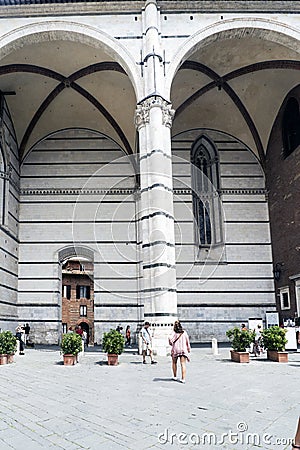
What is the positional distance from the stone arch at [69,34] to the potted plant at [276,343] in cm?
864

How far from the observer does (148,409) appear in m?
5.15

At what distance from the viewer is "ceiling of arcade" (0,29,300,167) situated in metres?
16.2

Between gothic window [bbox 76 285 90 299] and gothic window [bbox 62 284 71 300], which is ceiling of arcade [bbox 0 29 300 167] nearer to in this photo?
gothic window [bbox 62 284 71 300]

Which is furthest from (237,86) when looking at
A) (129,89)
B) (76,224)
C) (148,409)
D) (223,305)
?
(148,409)

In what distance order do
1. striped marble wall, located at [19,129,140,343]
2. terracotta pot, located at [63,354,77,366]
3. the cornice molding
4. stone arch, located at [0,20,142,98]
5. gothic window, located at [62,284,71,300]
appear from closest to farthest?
terracotta pot, located at [63,354,77,366] < stone arch, located at [0,20,142,98] < striped marble wall, located at [19,129,140,343] < the cornice molding < gothic window, located at [62,284,71,300]

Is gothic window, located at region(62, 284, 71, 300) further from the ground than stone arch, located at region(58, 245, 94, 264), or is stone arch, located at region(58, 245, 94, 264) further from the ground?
stone arch, located at region(58, 245, 94, 264)

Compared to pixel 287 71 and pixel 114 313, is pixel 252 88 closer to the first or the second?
pixel 287 71

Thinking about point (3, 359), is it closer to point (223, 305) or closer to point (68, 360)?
point (68, 360)

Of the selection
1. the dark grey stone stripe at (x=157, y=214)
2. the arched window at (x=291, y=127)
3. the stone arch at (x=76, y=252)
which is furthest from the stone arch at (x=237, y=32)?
the stone arch at (x=76, y=252)

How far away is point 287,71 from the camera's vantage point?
17.4m

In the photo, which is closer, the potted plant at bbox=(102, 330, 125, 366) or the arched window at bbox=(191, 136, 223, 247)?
the potted plant at bbox=(102, 330, 125, 366)

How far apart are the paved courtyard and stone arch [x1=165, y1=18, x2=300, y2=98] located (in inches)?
423

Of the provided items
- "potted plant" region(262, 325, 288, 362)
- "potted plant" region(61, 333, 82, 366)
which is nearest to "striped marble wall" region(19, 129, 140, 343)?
"potted plant" region(61, 333, 82, 366)

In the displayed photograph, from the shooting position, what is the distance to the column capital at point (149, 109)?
45.2 feet
